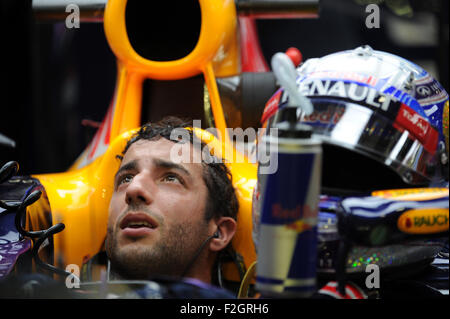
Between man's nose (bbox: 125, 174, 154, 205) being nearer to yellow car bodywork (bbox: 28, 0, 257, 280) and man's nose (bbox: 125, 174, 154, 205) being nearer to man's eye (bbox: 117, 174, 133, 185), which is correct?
man's eye (bbox: 117, 174, 133, 185)

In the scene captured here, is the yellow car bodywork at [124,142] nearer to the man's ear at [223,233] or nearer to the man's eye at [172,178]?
the man's ear at [223,233]

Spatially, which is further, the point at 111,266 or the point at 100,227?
the point at 100,227

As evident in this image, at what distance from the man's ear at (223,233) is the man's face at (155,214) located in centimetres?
3

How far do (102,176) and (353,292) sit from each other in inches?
25.2

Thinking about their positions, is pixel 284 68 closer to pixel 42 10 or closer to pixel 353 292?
pixel 353 292

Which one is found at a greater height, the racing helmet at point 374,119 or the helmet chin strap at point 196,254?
the racing helmet at point 374,119

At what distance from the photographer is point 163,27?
184 centimetres

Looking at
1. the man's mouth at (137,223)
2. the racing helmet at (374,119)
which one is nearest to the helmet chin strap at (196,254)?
the man's mouth at (137,223)

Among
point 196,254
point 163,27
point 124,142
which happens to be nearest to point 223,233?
point 196,254

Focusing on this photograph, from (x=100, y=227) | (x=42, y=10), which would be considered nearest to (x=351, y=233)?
(x=100, y=227)

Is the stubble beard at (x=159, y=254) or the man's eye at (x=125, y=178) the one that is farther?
the man's eye at (x=125, y=178)

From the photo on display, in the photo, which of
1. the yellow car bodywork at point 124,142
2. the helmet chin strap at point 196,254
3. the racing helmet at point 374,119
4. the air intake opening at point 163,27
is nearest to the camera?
the racing helmet at point 374,119

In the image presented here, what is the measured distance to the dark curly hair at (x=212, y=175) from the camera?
61.9 inches
